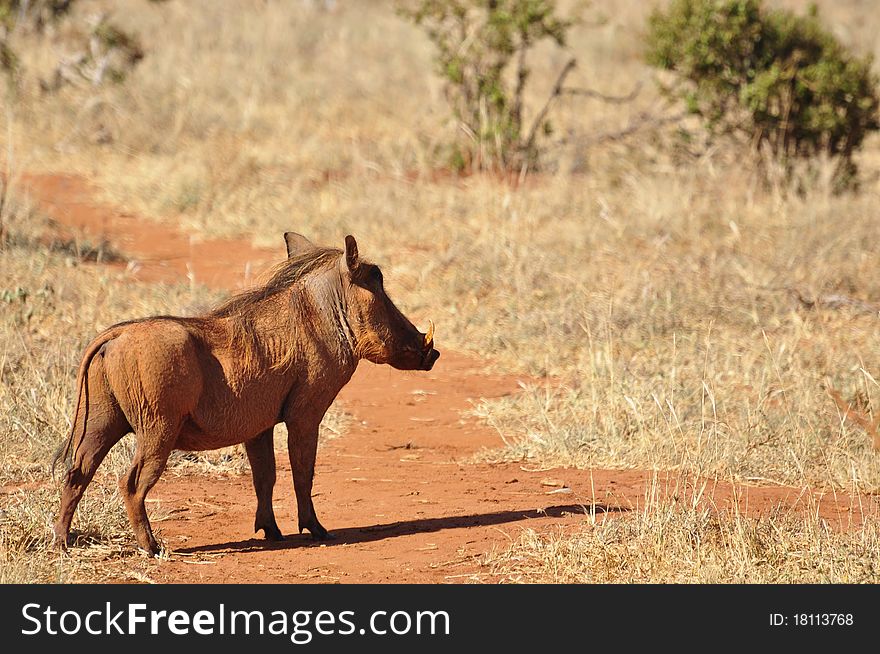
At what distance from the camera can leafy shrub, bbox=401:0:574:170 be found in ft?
46.2

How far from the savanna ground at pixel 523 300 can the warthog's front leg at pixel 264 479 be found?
0.52 feet

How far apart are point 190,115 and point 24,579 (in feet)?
37.9

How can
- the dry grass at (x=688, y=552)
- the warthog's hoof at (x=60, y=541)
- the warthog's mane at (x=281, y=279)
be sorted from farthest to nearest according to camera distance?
the warthog's mane at (x=281, y=279) → the warthog's hoof at (x=60, y=541) → the dry grass at (x=688, y=552)

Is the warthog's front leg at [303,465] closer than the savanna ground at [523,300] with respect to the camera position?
No

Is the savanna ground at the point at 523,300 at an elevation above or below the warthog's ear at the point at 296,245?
below

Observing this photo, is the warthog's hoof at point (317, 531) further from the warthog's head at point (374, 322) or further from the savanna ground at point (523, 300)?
the warthog's head at point (374, 322)

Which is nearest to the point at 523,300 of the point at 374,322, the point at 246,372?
the point at 374,322

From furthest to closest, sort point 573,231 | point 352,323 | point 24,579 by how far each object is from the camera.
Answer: point 573,231 < point 352,323 < point 24,579

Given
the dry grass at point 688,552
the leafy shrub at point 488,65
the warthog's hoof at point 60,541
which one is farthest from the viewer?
the leafy shrub at point 488,65

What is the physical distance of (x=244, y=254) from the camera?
A: 11984mm

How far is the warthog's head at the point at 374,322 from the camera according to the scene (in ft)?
18.6

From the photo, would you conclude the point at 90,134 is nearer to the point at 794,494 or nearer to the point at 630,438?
the point at 630,438

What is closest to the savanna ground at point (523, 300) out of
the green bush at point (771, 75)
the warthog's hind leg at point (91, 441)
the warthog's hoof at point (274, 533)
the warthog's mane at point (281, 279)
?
the warthog's hoof at point (274, 533)

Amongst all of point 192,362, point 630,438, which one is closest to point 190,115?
point 630,438
